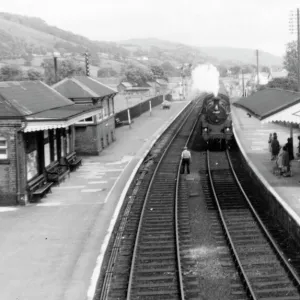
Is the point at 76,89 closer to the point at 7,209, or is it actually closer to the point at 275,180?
the point at 7,209

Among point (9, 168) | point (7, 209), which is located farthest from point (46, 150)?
point (7, 209)

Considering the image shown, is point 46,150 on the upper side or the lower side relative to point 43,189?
upper

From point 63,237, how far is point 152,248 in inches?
97.9

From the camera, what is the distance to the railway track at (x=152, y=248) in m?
9.88

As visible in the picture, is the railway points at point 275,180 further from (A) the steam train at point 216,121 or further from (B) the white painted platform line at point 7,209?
(B) the white painted platform line at point 7,209

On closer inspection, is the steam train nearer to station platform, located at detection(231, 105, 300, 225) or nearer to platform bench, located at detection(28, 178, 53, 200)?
station platform, located at detection(231, 105, 300, 225)

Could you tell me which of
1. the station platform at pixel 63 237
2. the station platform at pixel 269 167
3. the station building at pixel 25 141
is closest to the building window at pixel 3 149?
the station building at pixel 25 141

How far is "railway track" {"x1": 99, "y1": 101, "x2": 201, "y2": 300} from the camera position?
9.88 meters

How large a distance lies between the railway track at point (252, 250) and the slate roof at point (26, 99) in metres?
7.53

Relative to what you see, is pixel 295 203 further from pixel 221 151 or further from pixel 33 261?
pixel 221 151

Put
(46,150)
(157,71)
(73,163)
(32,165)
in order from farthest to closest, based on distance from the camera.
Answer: (157,71) → (73,163) → (46,150) → (32,165)

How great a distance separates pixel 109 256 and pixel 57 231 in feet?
8.56

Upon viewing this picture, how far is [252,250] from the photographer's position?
12.3m

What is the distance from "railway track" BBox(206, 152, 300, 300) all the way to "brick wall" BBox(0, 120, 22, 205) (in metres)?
7.01
